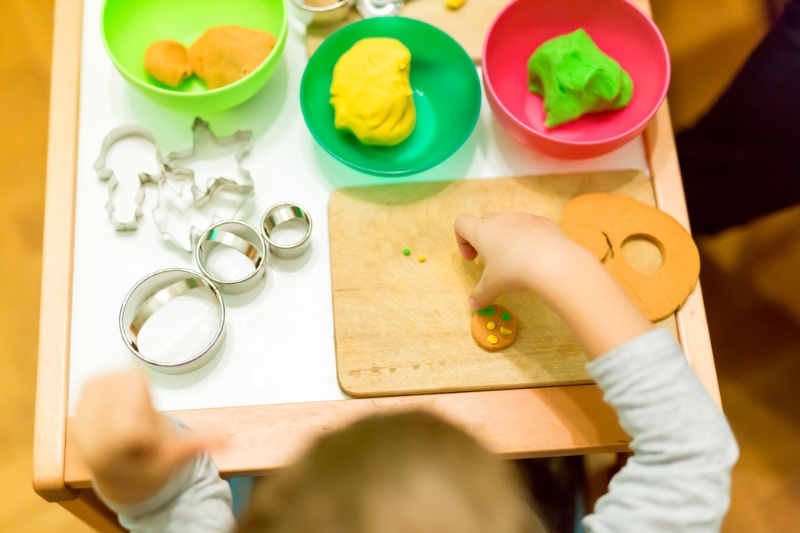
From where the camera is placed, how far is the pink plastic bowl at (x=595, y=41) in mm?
732

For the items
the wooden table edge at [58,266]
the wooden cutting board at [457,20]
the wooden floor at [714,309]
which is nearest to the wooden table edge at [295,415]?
the wooden table edge at [58,266]

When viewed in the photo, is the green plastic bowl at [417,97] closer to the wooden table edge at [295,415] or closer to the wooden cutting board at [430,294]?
the wooden cutting board at [430,294]

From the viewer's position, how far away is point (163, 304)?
66cm

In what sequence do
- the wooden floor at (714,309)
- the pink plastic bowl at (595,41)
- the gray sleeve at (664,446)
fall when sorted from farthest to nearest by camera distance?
1. the wooden floor at (714,309)
2. the pink plastic bowl at (595,41)
3. the gray sleeve at (664,446)

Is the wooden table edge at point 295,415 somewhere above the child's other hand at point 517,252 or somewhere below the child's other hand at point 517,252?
below

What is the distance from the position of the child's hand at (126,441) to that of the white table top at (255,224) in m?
0.12

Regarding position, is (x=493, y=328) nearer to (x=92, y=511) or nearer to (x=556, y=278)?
(x=556, y=278)

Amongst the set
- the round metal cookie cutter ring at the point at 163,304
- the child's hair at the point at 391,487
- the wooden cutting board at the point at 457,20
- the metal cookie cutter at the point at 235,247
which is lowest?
the round metal cookie cutter ring at the point at 163,304

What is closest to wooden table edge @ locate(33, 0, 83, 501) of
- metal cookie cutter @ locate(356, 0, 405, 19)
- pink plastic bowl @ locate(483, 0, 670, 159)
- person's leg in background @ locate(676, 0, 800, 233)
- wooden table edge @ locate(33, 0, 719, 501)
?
wooden table edge @ locate(33, 0, 719, 501)

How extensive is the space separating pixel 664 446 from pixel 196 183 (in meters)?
0.55

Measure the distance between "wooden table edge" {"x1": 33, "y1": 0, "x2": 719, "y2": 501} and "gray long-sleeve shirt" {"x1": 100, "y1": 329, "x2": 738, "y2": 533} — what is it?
6cm

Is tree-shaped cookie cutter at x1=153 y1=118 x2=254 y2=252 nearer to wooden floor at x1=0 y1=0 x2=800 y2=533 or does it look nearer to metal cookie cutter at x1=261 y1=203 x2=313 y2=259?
metal cookie cutter at x1=261 y1=203 x2=313 y2=259

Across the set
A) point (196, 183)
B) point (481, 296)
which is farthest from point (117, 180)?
point (481, 296)

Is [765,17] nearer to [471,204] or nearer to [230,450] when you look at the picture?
[471,204]
